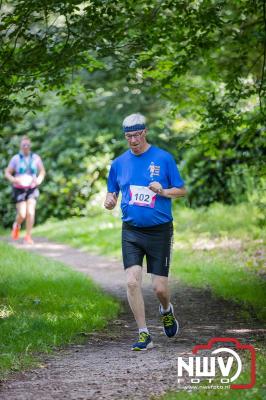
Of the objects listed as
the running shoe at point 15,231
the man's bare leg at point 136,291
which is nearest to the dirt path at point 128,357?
the man's bare leg at point 136,291

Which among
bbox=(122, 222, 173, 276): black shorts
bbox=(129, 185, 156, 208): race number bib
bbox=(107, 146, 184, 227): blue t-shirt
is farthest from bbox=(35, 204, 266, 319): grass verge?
bbox=(129, 185, 156, 208): race number bib

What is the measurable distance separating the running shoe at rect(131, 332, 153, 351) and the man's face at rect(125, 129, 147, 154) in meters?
1.78

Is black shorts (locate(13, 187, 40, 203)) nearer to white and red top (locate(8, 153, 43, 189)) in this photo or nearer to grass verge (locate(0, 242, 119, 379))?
white and red top (locate(8, 153, 43, 189))

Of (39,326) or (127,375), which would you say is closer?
(127,375)

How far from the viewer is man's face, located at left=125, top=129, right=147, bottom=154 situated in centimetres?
750

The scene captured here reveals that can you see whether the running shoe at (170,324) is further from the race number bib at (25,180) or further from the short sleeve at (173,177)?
the race number bib at (25,180)

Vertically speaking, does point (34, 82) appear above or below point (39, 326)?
above

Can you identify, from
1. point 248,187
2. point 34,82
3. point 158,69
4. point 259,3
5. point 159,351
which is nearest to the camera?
point 159,351

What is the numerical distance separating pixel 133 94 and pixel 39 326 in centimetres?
1370

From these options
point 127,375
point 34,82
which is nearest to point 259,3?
point 34,82

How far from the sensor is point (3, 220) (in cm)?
2362

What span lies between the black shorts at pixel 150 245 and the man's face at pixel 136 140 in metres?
0.76

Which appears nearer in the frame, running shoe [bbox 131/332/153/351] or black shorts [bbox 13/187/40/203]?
running shoe [bbox 131/332/153/351]

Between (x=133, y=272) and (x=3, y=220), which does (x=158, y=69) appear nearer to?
(x=133, y=272)
